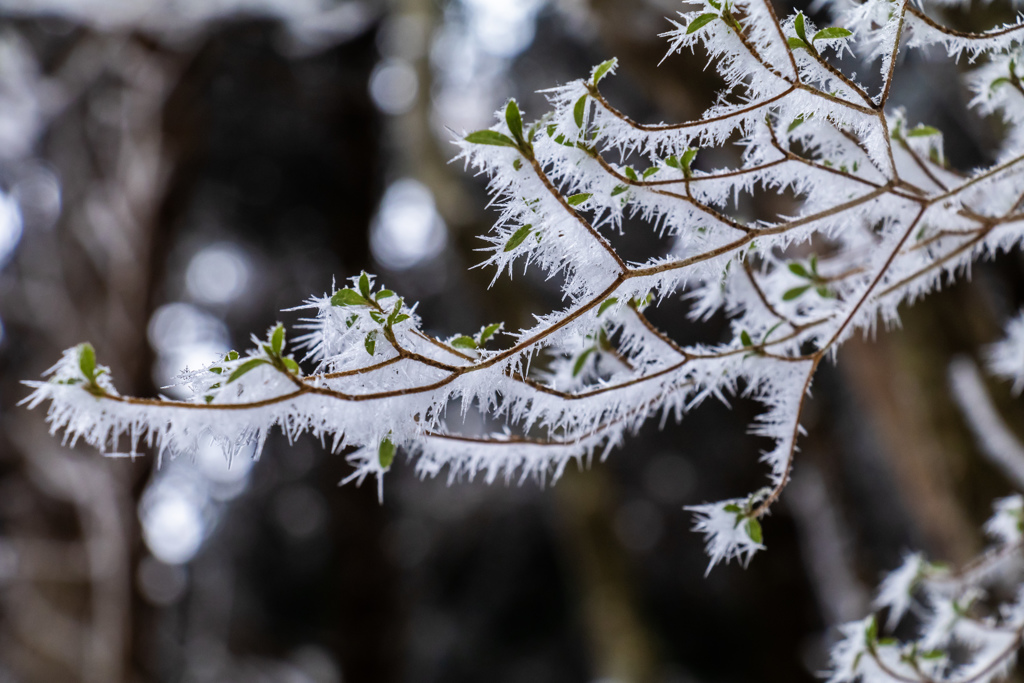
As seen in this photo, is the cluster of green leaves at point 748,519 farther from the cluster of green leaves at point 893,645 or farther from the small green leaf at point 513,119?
the small green leaf at point 513,119

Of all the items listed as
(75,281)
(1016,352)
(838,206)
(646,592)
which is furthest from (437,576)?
(838,206)

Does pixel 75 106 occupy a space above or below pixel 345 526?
above

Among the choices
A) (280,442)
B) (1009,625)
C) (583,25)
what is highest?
(280,442)

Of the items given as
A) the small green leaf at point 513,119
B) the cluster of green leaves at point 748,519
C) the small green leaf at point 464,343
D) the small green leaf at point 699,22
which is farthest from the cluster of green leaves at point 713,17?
the cluster of green leaves at point 748,519

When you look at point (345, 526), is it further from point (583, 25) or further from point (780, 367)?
point (780, 367)

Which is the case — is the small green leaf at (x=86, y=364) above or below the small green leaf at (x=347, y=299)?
above

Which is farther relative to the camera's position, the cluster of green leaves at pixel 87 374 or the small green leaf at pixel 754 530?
the small green leaf at pixel 754 530

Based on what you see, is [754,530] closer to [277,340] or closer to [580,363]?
[580,363]
